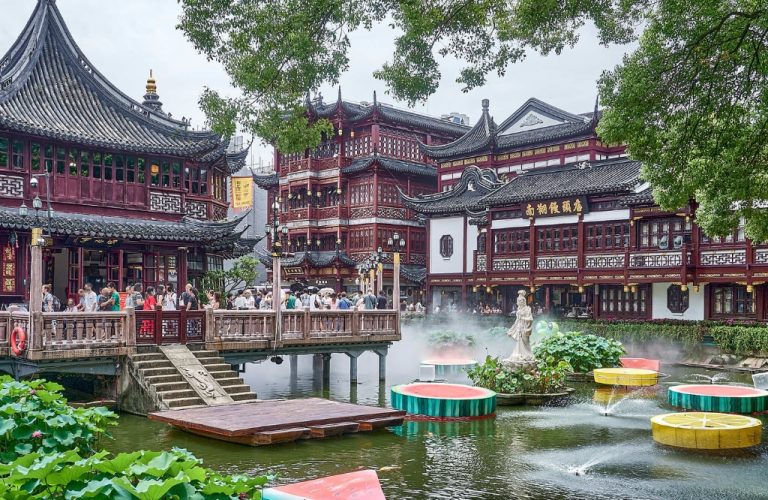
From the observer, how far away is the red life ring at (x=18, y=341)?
54.9ft

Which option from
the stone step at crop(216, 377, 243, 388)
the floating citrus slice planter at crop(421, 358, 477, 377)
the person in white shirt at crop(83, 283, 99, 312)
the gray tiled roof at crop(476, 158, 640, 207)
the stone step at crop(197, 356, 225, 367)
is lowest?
the floating citrus slice planter at crop(421, 358, 477, 377)

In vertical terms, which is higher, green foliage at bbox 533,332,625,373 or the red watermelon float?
the red watermelon float

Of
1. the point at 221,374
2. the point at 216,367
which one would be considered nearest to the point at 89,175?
the point at 216,367

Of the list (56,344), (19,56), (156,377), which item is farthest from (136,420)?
(19,56)

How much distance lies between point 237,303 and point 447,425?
9.15 meters

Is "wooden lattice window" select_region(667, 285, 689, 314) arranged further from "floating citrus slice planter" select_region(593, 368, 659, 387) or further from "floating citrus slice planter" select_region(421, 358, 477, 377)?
"floating citrus slice planter" select_region(421, 358, 477, 377)

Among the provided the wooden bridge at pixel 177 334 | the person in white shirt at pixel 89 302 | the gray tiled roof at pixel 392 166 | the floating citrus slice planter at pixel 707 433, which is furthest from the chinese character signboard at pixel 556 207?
the person in white shirt at pixel 89 302

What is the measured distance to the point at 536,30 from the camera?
1264cm

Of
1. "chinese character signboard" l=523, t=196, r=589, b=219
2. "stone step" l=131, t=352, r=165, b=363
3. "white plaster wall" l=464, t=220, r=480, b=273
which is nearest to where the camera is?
"stone step" l=131, t=352, r=165, b=363

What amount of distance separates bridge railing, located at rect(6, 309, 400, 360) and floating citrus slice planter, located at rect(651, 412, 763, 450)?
9.37m

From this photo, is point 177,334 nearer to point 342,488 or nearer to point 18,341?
point 18,341

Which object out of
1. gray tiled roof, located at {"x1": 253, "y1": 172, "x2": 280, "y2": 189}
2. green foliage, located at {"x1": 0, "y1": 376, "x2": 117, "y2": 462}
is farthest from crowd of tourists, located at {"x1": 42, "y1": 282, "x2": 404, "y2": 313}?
gray tiled roof, located at {"x1": 253, "y1": 172, "x2": 280, "y2": 189}

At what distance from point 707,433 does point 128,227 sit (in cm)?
2004

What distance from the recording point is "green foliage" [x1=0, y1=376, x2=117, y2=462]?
823 cm
